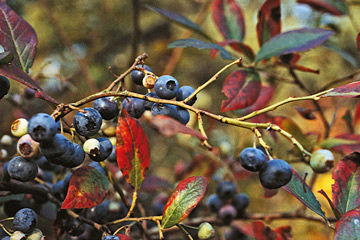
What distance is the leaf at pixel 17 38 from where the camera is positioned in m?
0.67

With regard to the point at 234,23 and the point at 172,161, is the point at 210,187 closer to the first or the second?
the point at 172,161

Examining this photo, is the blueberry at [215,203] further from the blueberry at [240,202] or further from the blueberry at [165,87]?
the blueberry at [165,87]

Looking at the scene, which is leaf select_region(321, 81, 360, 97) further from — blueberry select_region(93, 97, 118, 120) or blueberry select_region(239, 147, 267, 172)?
blueberry select_region(93, 97, 118, 120)

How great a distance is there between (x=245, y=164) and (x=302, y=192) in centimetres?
14

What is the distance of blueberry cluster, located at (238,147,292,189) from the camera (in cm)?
58

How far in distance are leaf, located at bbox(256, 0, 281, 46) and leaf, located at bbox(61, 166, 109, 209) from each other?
667mm

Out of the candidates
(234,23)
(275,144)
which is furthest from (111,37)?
(275,144)

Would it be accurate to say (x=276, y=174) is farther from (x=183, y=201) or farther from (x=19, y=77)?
(x=19, y=77)

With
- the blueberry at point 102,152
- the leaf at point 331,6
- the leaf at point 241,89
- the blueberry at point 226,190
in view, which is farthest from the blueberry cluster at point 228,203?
the leaf at point 331,6

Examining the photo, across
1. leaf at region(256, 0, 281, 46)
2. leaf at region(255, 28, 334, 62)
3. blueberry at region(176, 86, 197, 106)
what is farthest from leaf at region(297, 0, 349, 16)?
blueberry at region(176, 86, 197, 106)

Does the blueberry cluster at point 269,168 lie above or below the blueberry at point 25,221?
above

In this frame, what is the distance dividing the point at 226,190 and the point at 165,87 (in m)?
0.55

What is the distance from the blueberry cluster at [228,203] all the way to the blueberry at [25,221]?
1.83 ft

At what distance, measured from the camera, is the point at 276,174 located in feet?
1.92
